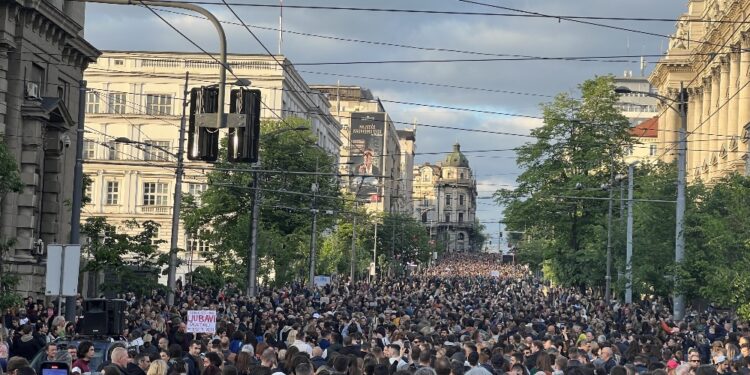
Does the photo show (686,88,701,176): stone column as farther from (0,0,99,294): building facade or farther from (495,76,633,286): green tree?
(0,0,99,294): building facade

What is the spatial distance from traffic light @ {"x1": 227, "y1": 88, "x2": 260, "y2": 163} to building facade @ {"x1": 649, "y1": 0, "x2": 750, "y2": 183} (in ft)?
141

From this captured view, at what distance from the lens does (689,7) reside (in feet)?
338

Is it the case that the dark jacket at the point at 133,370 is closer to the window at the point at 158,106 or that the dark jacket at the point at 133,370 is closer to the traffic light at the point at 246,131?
the traffic light at the point at 246,131

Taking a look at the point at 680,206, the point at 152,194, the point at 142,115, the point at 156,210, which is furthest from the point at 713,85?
the point at 680,206

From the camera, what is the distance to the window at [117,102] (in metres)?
102

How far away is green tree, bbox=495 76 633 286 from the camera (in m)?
78.1

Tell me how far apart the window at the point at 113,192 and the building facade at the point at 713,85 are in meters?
36.7

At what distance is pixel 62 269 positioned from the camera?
25.9 meters

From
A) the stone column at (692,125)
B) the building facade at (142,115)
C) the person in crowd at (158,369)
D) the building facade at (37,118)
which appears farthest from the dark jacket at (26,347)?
the building facade at (142,115)

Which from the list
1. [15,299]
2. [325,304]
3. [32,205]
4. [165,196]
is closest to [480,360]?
[15,299]

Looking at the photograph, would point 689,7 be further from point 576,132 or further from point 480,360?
point 480,360

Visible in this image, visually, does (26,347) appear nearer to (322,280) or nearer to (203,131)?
(203,131)

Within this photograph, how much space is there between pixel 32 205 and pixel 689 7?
222 feet

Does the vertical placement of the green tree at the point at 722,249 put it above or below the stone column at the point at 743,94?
below
